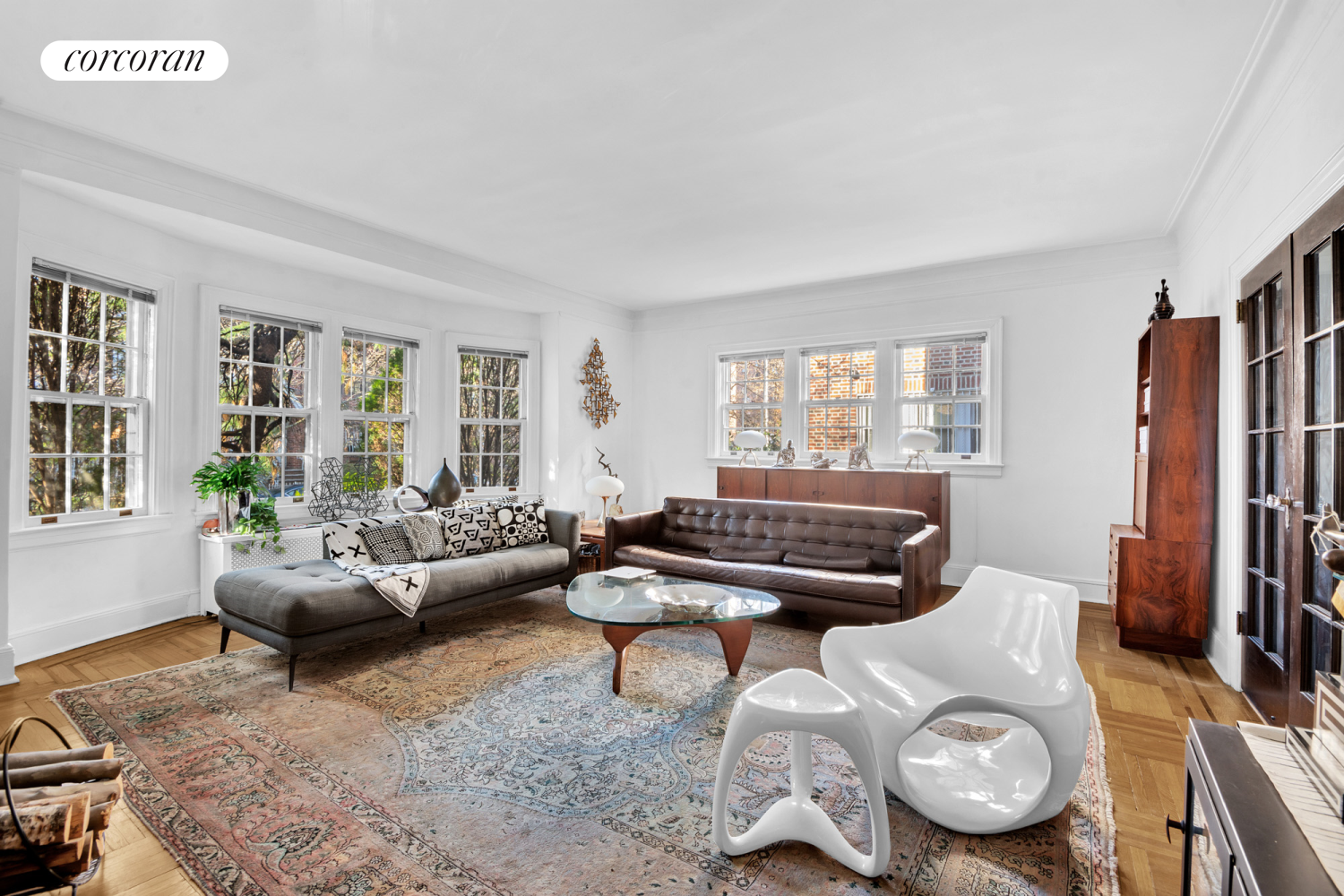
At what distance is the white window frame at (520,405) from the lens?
6070mm

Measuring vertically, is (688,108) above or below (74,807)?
above

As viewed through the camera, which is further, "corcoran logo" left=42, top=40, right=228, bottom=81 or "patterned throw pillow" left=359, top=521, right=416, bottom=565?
"patterned throw pillow" left=359, top=521, right=416, bottom=565

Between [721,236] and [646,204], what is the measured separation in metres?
0.81

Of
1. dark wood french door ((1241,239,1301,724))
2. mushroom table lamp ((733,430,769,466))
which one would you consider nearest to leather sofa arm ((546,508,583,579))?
mushroom table lamp ((733,430,769,466))

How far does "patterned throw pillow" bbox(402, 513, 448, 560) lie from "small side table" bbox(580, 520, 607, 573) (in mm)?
1185

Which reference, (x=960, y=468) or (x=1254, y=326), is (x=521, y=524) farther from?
(x=1254, y=326)

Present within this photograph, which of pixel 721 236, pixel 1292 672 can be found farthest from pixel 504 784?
pixel 721 236

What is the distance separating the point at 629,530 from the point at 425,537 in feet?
4.90

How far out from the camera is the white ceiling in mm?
2395

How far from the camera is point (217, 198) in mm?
3895

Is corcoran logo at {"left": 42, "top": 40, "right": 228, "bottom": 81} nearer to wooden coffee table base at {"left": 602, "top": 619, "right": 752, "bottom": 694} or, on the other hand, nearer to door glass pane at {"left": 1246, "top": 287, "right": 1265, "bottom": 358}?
wooden coffee table base at {"left": 602, "top": 619, "right": 752, "bottom": 694}

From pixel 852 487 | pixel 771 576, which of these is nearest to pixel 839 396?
pixel 852 487

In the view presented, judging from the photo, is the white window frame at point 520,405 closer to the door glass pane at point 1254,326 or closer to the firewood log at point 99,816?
the firewood log at point 99,816

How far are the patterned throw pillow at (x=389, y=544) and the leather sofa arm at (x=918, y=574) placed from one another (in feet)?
10.0
